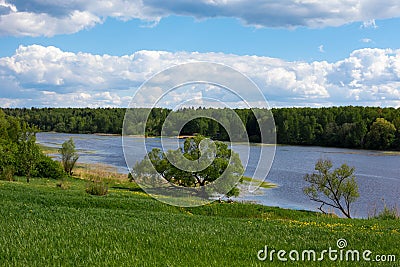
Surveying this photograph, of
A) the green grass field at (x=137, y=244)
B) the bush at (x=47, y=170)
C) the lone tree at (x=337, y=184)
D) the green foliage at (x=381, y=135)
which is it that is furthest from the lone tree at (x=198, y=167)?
the green foliage at (x=381, y=135)

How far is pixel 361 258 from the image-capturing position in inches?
348

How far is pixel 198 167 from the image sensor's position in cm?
3172

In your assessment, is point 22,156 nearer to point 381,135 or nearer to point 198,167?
point 198,167

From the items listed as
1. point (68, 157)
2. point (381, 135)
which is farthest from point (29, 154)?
point (381, 135)

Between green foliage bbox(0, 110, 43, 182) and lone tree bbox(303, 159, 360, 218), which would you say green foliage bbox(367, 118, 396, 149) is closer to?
lone tree bbox(303, 159, 360, 218)

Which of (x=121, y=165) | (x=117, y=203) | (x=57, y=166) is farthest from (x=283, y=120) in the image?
(x=117, y=203)

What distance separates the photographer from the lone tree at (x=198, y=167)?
29.6 m

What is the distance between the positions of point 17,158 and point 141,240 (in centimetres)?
3784

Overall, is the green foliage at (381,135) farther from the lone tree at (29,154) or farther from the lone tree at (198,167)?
the lone tree at (29,154)
